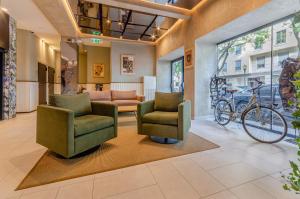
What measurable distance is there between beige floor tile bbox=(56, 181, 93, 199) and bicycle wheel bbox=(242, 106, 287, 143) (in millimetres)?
2730

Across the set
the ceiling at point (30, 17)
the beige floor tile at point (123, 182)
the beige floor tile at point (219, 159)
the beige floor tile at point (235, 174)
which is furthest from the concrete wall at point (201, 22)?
the ceiling at point (30, 17)

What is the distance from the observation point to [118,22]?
5312mm

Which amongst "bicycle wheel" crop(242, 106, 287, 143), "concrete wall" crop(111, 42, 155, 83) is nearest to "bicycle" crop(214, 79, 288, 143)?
"bicycle wheel" crop(242, 106, 287, 143)

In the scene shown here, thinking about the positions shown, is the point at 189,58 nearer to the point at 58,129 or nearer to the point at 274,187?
the point at 274,187

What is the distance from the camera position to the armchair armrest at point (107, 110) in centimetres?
251

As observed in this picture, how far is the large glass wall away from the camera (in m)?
2.89

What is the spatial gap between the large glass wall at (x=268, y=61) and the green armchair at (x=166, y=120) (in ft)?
5.75

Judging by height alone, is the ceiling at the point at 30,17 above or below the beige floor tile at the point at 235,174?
above

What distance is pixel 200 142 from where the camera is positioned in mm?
2674

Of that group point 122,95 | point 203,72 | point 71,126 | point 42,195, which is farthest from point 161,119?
point 122,95

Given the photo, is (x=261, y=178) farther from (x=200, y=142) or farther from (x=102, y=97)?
(x=102, y=97)

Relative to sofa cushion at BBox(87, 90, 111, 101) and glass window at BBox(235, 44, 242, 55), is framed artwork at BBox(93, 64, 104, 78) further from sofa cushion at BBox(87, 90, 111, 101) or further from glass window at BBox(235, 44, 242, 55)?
glass window at BBox(235, 44, 242, 55)

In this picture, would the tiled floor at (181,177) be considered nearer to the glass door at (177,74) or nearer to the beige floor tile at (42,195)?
the beige floor tile at (42,195)

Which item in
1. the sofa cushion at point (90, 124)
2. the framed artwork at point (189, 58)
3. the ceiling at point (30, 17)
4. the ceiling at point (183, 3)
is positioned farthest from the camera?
the framed artwork at point (189, 58)
